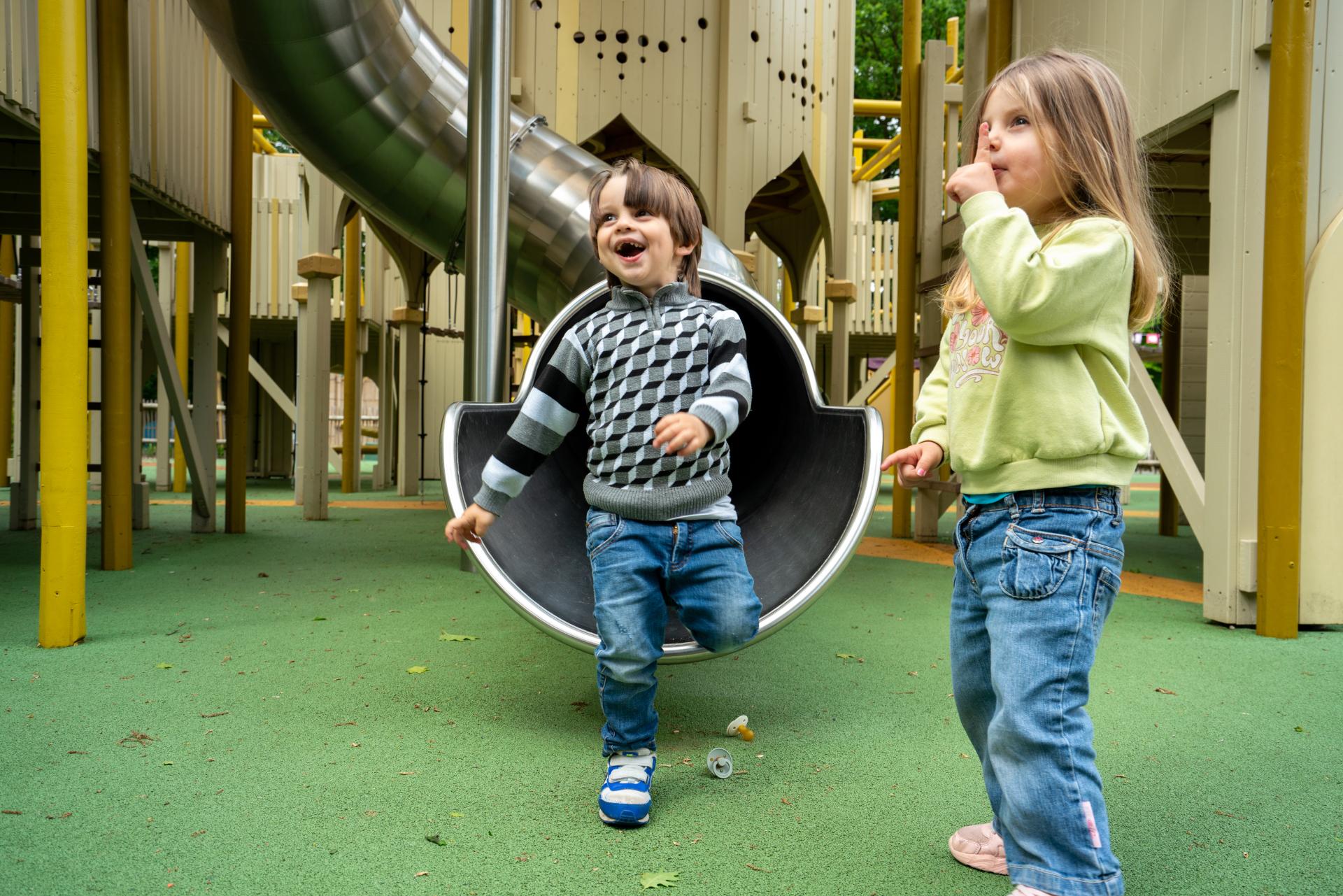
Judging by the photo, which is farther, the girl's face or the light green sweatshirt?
the girl's face

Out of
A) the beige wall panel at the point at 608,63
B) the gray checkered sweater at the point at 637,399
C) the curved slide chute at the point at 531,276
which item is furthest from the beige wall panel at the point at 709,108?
the gray checkered sweater at the point at 637,399

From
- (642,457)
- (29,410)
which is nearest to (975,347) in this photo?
(642,457)

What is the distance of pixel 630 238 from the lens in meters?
2.19

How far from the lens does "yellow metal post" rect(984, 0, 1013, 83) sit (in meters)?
5.84

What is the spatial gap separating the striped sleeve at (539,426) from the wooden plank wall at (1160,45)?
300 cm

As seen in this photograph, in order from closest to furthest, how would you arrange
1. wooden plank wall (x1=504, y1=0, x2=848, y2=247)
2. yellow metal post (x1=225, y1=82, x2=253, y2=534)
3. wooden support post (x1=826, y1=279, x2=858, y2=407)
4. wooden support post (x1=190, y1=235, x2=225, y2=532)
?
1. wooden plank wall (x1=504, y1=0, x2=848, y2=247)
2. yellow metal post (x1=225, y1=82, x2=253, y2=534)
3. wooden support post (x1=190, y1=235, x2=225, y2=532)
4. wooden support post (x1=826, y1=279, x2=858, y2=407)

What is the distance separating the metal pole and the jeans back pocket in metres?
2.05

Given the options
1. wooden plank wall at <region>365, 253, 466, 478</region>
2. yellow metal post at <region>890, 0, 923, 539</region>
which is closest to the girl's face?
yellow metal post at <region>890, 0, 923, 539</region>

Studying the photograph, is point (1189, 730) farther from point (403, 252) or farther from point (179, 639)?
point (403, 252)

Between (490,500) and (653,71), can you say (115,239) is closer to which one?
(653,71)

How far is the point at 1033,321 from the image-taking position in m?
1.46

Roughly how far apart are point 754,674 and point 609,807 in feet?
4.30

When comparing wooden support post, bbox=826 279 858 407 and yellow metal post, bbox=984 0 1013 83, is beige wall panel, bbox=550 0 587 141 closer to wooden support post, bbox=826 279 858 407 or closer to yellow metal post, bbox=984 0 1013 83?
yellow metal post, bbox=984 0 1013 83

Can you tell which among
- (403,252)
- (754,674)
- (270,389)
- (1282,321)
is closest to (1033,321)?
(754,674)
